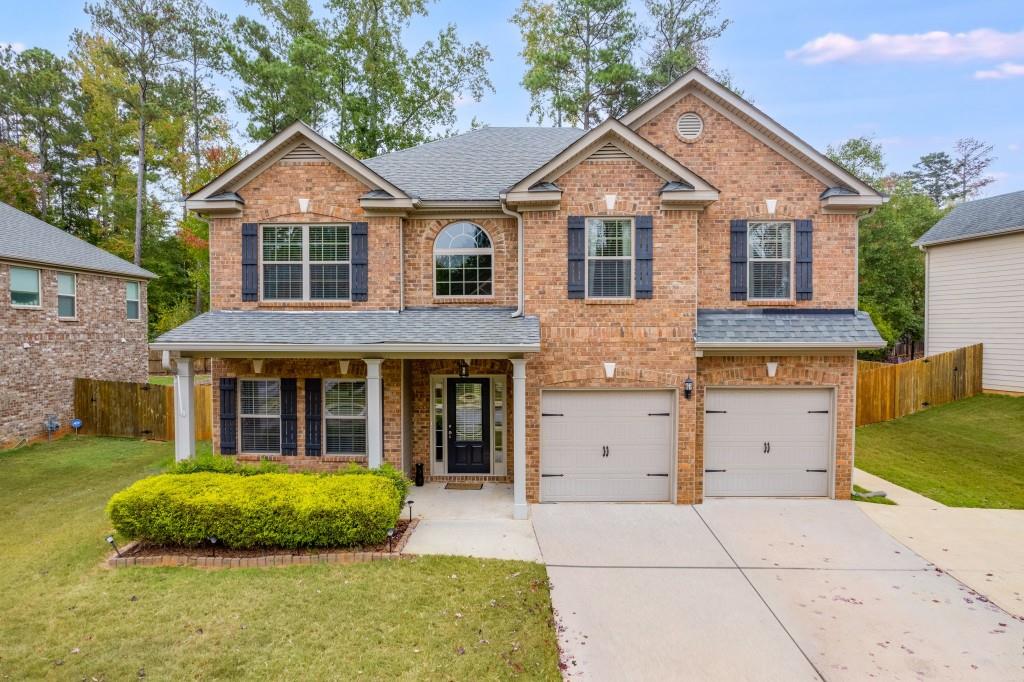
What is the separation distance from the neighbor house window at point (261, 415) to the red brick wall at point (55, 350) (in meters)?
9.06

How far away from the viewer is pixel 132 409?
15.2 m

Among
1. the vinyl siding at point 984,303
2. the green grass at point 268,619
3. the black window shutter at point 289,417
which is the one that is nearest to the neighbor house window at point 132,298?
the black window shutter at point 289,417

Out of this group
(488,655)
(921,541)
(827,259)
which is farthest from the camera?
(827,259)

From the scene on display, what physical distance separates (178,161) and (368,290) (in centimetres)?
2429

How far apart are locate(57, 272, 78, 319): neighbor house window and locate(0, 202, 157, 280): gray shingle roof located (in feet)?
1.30

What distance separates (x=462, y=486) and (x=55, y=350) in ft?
46.1

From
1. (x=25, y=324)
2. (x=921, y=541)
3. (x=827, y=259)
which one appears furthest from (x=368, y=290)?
(x=25, y=324)

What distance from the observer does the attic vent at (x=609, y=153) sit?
9477 millimetres

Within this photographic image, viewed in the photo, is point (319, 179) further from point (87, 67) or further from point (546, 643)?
point (87, 67)

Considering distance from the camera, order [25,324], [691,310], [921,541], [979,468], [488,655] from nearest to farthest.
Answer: [488,655] < [921,541] < [691,310] < [979,468] < [25,324]

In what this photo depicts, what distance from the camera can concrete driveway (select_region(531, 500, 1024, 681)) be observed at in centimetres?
503

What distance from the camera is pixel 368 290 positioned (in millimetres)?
10281

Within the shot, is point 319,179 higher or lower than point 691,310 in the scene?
higher

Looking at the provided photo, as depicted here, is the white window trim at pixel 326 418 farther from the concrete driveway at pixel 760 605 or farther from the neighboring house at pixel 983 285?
the neighboring house at pixel 983 285
